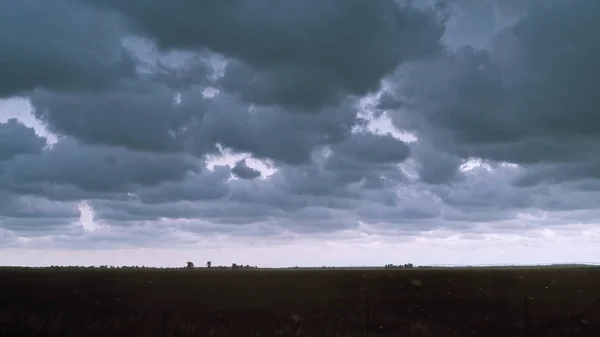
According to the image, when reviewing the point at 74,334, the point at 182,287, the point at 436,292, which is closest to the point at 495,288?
the point at 436,292

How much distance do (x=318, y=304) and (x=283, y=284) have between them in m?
17.6

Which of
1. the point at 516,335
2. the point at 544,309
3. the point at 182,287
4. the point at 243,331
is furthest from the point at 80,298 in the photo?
the point at 544,309

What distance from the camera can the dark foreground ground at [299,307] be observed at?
152 feet

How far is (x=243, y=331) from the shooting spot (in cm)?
4594

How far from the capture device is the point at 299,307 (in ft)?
195

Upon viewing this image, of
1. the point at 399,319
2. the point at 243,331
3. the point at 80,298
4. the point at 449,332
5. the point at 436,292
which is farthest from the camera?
the point at 436,292

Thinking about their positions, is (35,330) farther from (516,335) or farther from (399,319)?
(516,335)

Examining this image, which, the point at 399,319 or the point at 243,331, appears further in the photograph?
the point at 399,319

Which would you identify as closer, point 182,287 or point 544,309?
point 544,309

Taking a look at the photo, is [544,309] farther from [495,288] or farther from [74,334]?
[74,334]

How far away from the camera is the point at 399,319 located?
54969 mm

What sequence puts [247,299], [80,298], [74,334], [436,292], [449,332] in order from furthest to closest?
[436,292]
[247,299]
[80,298]
[449,332]
[74,334]

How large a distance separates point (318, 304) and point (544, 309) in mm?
22109

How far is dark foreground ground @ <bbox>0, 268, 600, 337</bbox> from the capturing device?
4631 centimetres
